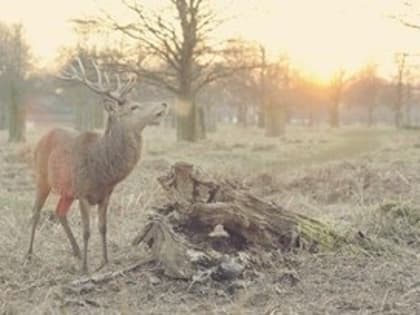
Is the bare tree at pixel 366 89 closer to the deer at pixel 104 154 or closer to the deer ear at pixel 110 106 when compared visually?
the deer at pixel 104 154

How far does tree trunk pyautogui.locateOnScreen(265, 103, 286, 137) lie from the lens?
39.5 meters

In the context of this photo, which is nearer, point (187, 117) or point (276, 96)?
point (187, 117)

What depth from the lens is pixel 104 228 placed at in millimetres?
7035

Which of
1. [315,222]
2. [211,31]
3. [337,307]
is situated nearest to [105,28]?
[211,31]

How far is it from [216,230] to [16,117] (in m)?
24.8

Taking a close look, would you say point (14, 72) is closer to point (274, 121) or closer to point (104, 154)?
point (274, 121)

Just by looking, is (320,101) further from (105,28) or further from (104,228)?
(104,228)

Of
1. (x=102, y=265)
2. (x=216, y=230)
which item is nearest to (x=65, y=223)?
(x=102, y=265)

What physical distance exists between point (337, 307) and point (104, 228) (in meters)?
2.59

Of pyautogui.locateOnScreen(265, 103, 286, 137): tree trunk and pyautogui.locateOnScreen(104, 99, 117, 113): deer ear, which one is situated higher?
pyautogui.locateOnScreen(104, 99, 117, 113): deer ear

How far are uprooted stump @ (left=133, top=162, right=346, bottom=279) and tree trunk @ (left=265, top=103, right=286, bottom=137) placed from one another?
3100cm

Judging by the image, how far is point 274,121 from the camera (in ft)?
132

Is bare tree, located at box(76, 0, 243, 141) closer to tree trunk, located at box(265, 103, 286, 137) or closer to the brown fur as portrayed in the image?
tree trunk, located at box(265, 103, 286, 137)

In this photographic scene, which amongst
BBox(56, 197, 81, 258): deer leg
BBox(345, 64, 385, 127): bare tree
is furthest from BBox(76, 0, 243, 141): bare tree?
BBox(345, 64, 385, 127): bare tree
